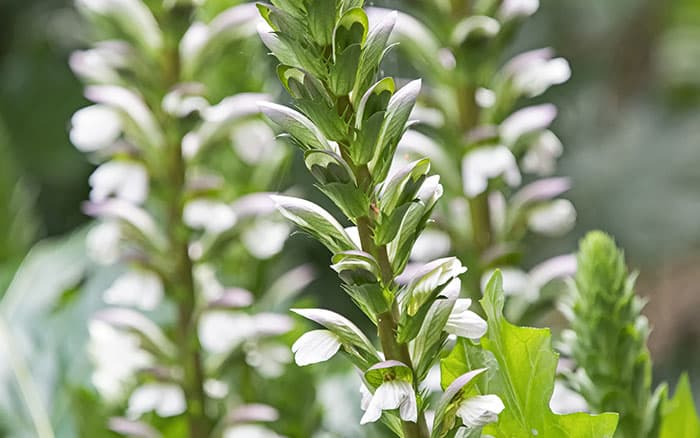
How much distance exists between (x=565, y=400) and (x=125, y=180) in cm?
26

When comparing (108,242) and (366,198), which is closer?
(366,198)

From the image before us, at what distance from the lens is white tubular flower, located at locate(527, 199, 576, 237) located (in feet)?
1.82

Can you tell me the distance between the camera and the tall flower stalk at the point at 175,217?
1.76 feet

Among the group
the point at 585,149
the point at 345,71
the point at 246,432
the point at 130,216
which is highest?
the point at 345,71

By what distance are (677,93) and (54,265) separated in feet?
5.06

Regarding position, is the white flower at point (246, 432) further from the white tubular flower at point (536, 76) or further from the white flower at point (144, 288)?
the white tubular flower at point (536, 76)

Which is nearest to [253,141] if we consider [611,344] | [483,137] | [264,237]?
[264,237]

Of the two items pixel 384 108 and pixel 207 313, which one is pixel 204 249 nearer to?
pixel 207 313

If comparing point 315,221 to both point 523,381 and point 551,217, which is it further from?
point 551,217

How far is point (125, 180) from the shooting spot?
0.57 m

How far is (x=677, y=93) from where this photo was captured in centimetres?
213

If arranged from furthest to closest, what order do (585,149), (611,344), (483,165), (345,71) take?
(585,149) → (483,165) → (611,344) → (345,71)

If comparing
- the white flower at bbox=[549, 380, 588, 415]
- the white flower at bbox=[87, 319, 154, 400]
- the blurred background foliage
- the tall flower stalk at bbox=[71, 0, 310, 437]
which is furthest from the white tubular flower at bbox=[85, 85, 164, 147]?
the blurred background foliage

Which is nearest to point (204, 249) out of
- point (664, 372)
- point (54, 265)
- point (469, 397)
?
point (469, 397)
